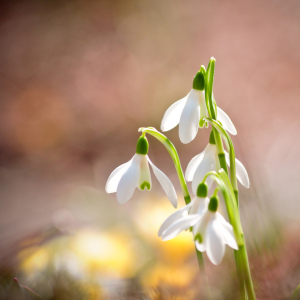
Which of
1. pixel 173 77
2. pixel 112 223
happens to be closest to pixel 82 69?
pixel 173 77

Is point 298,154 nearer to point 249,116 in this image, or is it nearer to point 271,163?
point 271,163

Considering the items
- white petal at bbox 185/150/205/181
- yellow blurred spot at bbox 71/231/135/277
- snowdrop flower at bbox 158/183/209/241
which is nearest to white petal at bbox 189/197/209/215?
snowdrop flower at bbox 158/183/209/241

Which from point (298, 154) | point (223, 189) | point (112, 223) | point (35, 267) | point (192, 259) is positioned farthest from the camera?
point (298, 154)

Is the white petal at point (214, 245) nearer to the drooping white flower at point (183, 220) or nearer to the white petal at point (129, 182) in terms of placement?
the drooping white flower at point (183, 220)

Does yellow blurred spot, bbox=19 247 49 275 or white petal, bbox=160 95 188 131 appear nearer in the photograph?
white petal, bbox=160 95 188 131

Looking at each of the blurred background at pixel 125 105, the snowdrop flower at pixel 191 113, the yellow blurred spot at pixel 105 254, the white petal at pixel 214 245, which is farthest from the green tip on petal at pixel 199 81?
the blurred background at pixel 125 105

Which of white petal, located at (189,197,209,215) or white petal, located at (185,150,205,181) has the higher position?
white petal, located at (185,150,205,181)

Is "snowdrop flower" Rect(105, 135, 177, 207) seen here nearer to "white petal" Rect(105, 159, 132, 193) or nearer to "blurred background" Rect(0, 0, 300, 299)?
"white petal" Rect(105, 159, 132, 193)
